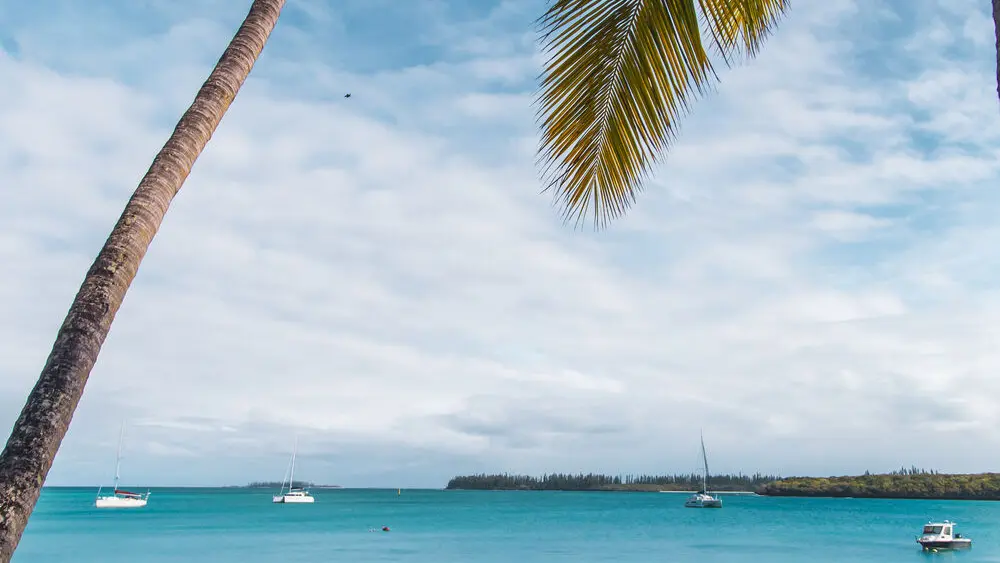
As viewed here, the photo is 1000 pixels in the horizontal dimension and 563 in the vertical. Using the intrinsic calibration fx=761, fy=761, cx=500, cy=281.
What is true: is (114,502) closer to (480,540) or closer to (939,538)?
(480,540)

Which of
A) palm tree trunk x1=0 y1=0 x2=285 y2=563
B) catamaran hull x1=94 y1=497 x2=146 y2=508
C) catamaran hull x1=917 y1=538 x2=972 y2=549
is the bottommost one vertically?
catamaran hull x1=917 y1=538 x2=972 y2=549

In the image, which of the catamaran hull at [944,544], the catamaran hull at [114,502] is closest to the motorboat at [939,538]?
the catamaran hull at [944,544]

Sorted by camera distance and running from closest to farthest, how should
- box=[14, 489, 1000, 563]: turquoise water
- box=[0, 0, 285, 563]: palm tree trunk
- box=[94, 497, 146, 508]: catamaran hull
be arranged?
box=[0, 0, 285, 563]: palm tree trunk < box=[14, 489, 1000, 563]: turquoise water < box=[94, 497, 146, 508]: catamaran hull

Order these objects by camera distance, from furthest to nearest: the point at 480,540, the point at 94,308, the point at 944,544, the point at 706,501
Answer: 1. the point at 706,501
2. the point at 480,540
3. the point at 944,544
4. the point at 94,308

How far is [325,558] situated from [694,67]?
1811 inches

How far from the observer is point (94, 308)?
3.09 m

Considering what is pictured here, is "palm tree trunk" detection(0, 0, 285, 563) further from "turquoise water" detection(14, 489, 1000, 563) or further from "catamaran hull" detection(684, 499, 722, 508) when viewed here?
"catamaran hull" detection(684, 499, 722, 508)

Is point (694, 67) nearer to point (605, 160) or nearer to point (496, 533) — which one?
point (605, 160)

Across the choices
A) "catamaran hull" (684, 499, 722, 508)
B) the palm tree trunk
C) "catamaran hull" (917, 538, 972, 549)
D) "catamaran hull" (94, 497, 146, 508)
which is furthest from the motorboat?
"catamaran hull" (94, 497, 146, 508)

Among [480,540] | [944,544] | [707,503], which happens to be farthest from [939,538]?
[707,503]

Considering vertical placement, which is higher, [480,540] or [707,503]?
[707,503]

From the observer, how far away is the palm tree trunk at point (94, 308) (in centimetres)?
258

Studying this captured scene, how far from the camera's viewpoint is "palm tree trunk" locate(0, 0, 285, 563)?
258 centimetres

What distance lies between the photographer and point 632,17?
4.81 m
